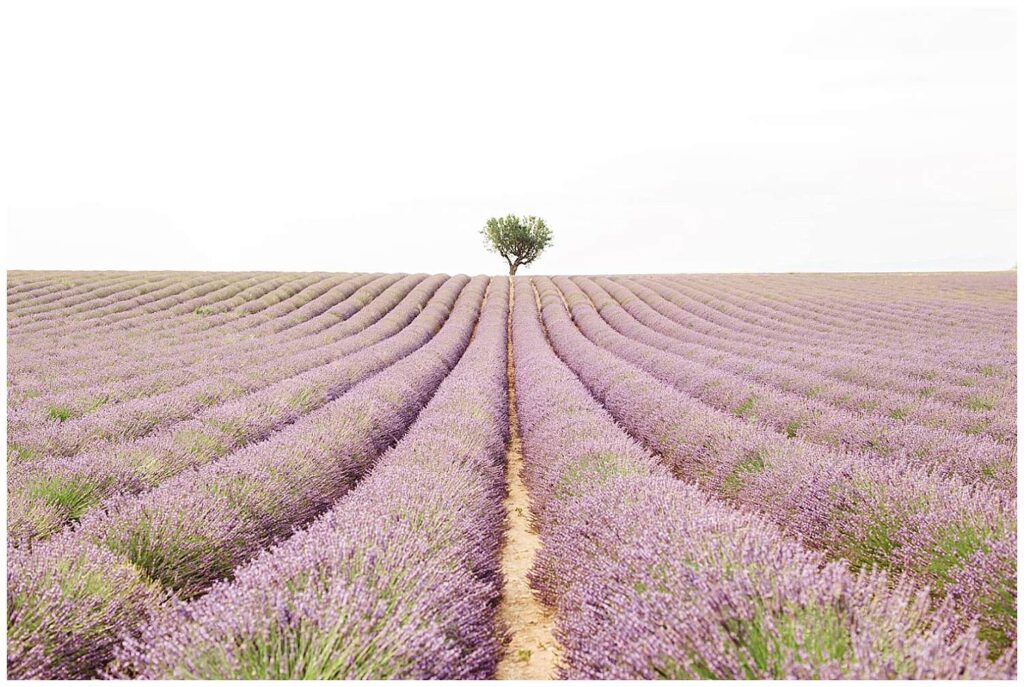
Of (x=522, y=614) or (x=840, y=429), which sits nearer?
(x=522, y=614)

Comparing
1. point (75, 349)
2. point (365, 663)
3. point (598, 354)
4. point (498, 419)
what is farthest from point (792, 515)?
point (75, 349)

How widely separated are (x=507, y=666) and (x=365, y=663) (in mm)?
1110

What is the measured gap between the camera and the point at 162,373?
8117mm

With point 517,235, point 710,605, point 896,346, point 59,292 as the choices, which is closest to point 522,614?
point 710,605

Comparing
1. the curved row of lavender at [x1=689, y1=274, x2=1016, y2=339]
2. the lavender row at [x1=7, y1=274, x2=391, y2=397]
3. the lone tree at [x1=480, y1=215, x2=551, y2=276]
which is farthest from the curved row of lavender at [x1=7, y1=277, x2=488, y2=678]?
the lone tree at [x1=480, y1=215, x2=551, y2=276]

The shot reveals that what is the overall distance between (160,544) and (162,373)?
20.3ft

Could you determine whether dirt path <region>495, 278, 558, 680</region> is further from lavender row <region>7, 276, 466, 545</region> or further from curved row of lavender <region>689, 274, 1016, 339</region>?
curved row of lavender <region>689, 274, 1016, 339</region>

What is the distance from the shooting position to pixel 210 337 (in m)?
12.6

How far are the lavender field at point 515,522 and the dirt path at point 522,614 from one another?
0.06 ft

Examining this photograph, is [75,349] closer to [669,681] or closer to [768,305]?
[669,681]

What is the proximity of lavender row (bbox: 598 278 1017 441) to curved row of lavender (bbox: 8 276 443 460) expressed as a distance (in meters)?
6.55

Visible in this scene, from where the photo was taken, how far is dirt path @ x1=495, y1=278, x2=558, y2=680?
2.53 m

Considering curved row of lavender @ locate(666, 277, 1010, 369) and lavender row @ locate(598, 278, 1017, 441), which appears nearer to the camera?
lavender row @ locate(598, 278, 1017, 441)

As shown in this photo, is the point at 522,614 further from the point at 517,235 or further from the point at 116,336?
the point at 517,235
